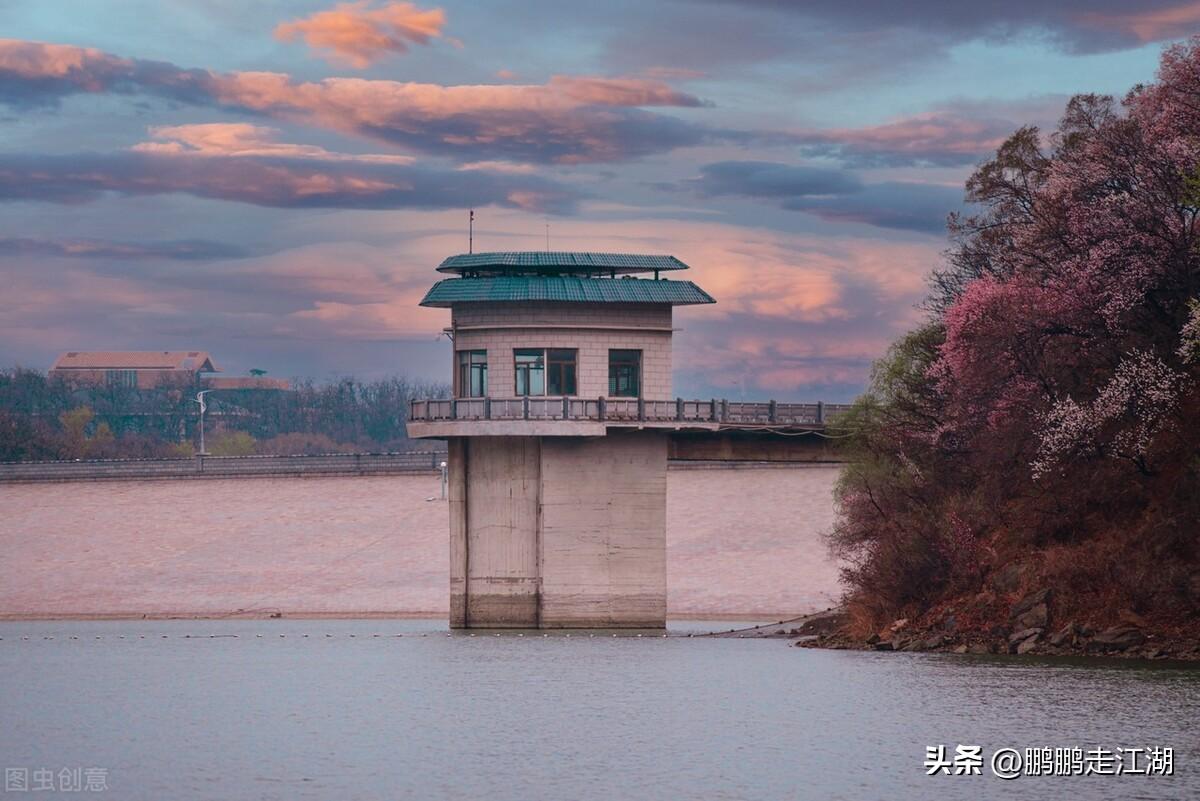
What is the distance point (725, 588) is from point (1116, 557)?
44913mm

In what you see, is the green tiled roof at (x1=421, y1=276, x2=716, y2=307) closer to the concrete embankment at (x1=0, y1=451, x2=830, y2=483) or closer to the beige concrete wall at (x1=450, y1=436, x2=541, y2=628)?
the beige concrete wall at (x1=450, y1=436, x2=541, y2=628)

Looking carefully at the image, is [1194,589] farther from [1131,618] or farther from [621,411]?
[621,411]

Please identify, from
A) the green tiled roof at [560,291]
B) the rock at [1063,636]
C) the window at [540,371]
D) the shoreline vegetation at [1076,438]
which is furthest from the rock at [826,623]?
the green tiled roof at [560,291]

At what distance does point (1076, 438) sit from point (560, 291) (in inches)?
1132

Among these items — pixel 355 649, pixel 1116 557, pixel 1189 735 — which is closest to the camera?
pixel 1189 735

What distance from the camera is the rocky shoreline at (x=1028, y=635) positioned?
6344 centimetres

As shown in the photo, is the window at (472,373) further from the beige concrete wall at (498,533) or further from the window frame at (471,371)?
the beige concrete wall at (498,533)

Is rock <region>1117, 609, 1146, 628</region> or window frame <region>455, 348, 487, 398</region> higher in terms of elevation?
window frame <region>455, 348, 487, 398</region>

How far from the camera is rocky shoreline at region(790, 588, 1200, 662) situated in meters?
63.4

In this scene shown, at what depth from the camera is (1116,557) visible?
218 feet

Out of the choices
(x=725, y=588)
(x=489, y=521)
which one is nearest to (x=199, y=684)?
(x=489, y=521)

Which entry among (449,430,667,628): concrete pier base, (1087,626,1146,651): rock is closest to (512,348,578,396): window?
(449,430,667,628): concrete pier base

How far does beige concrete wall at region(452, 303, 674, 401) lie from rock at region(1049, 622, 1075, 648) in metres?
28.9

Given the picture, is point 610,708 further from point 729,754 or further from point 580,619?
point 580,619
